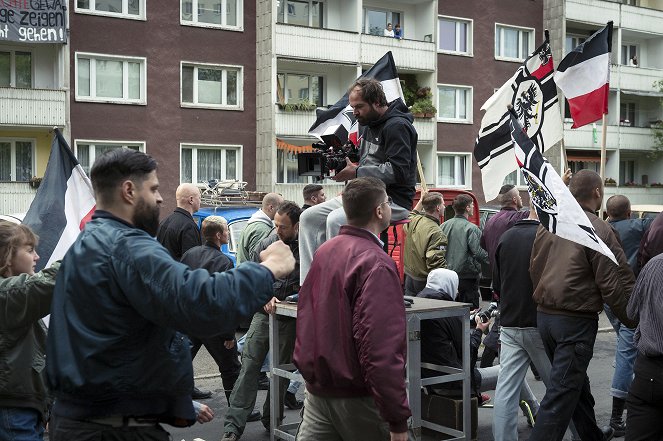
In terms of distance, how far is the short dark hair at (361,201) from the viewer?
5.04 metres

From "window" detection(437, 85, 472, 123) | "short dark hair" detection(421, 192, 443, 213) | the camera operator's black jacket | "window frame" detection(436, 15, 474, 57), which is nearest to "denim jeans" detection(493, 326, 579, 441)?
the camera operator's black jacket

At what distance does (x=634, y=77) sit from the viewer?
151ft

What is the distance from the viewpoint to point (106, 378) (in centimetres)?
343

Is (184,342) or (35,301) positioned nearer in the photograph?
(184,342)

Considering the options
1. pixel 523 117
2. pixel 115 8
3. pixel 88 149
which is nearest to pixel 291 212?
pixel 523 117

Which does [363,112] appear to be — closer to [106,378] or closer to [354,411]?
[354,411]

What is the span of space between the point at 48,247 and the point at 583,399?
4257 mm

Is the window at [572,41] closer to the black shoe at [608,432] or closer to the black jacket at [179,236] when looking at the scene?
the black jacket at [179,236]

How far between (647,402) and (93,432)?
3646mm

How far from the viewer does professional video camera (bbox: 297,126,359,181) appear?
6.51m

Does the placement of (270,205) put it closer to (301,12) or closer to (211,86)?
(211,86)

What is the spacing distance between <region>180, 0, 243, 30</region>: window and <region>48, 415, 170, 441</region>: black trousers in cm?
2982

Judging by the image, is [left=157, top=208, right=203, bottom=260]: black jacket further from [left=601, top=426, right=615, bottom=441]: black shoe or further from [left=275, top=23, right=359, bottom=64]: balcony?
[left=275, top=23, right=359, bottom=64]: balcony

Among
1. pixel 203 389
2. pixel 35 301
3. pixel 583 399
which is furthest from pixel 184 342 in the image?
pixel 203 389
